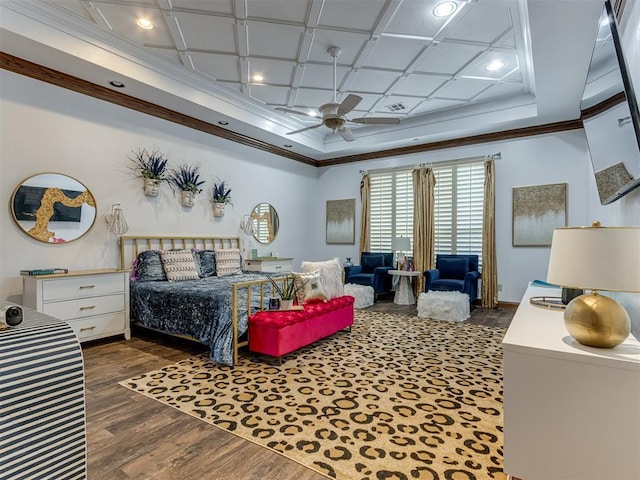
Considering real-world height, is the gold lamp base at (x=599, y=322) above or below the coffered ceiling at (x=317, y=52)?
below

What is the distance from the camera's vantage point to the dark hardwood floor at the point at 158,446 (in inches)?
69.1

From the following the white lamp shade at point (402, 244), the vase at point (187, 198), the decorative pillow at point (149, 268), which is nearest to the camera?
the decorative pillow at point (149, 268)

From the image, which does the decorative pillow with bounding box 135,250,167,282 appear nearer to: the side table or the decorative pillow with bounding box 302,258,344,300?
the decorative pillow with bounding box 302,258,344,300

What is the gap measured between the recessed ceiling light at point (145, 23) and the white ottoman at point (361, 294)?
14.6ft

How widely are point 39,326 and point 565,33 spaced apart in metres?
4.17

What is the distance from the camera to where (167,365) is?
3242mm

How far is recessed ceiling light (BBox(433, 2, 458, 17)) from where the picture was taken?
311 centimetres

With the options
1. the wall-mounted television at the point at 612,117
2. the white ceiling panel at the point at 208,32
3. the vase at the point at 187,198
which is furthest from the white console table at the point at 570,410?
the vase at the point at 187,198

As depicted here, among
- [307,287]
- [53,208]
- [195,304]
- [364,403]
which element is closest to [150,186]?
[53,208]

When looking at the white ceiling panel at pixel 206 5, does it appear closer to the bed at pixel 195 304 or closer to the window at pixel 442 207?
the bed at pixel 195 304

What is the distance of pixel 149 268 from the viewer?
4398 mm

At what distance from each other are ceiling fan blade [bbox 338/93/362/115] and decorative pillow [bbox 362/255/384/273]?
11.6 feet

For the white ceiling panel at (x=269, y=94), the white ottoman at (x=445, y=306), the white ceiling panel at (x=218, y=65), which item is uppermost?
the white ceiling panel at (x=269, y=94)

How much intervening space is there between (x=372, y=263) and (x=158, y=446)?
524 centimetres
